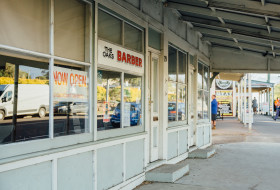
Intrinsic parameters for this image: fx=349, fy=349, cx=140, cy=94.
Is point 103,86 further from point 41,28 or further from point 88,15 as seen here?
point 41,28

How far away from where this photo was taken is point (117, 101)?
584 centimetres

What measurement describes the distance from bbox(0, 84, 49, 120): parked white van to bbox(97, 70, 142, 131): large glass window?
1.16m

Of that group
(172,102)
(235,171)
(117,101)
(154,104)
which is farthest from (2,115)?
(235,171)

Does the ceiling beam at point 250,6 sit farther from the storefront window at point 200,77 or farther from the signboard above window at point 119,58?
the storefront window at point 200,77

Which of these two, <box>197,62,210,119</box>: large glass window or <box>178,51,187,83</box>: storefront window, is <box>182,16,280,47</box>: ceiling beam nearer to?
<box>178,51,187,83</box>: storefront window

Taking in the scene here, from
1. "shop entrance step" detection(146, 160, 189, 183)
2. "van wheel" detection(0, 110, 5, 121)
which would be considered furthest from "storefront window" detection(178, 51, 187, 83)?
"van wheel" detection(0, 110, 5, 121)

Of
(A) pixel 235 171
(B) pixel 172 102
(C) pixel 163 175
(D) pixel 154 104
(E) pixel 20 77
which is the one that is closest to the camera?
(E) pixel 20 77

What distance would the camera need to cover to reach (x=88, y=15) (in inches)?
193

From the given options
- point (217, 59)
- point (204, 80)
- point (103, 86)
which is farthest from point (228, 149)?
point (103, 86)

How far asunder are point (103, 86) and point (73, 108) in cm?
83

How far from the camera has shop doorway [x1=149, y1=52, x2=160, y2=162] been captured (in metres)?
7.29

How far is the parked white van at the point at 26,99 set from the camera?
12.1 feet

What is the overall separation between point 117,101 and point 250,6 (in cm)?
297

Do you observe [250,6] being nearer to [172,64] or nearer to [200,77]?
[172,64]
